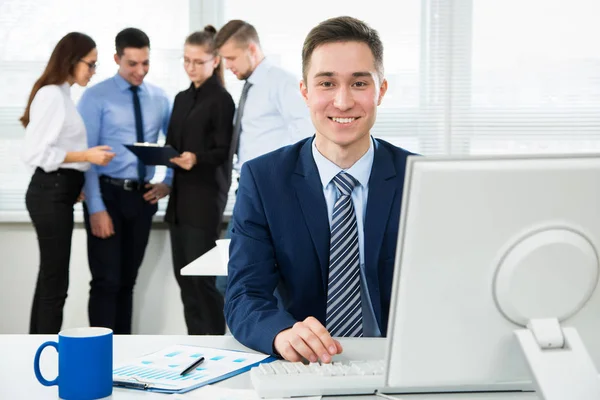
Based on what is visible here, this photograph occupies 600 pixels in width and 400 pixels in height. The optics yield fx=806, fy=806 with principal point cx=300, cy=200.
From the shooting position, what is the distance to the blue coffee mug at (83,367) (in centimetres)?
121

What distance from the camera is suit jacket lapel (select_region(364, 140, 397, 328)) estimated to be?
1.67 m

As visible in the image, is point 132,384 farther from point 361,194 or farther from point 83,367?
point 361,194

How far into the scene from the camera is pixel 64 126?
372 centimetres

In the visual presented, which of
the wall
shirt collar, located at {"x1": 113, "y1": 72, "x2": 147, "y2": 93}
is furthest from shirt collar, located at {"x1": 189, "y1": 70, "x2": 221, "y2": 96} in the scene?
the wall

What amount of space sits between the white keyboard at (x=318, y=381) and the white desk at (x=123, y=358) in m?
0.02

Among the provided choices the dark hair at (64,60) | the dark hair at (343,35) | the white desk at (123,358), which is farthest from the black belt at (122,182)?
the white desk at (123,358)

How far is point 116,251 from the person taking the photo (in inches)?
160

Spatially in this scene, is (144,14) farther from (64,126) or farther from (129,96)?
(64,126)

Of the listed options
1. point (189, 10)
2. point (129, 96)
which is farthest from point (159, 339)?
point (189, 10)

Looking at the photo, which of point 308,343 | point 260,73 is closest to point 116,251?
point 260,73

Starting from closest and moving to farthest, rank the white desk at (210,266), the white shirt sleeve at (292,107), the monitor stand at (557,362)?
the monitor stand at (557,362) → the white desk at (210,266) → the white shirt sleeve at (292,107)

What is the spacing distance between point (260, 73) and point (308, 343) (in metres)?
2.53

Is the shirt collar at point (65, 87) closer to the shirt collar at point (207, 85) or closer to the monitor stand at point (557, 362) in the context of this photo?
the shirt collar at point (207, 85)

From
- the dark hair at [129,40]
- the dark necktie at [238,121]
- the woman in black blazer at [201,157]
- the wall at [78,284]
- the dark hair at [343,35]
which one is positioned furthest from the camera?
the wall at [78,284]
